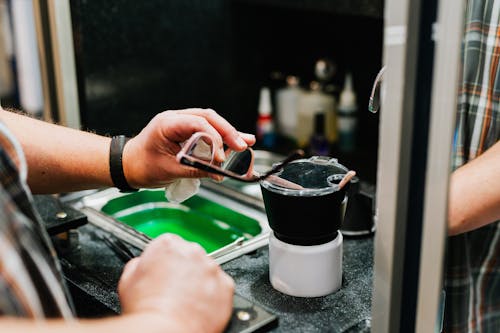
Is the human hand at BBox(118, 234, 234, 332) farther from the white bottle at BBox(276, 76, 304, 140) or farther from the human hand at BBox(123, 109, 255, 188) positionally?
the white bottle at BBox(276, 76, 304, 140)

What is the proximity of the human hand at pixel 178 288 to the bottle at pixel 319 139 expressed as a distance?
1.36m

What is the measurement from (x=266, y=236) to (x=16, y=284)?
794 millimetres

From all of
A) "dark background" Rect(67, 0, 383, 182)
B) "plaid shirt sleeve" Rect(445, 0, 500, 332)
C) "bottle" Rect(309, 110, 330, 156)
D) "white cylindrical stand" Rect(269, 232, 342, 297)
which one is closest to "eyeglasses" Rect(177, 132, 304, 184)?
"white cylindrical stand" Rect(269, 232, 342, 297)

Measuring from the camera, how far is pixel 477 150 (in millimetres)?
1354

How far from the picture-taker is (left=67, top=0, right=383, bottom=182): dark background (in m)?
1.81

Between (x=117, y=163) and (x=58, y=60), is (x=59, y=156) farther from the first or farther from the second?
(x=58, y=60)

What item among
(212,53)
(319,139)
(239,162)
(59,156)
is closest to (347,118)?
(319,139)

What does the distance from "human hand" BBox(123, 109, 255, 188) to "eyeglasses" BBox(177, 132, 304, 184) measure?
27 millimetres

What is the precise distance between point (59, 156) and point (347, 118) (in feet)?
3.95

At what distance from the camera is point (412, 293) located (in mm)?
903

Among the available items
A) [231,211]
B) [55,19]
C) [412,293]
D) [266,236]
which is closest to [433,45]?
[412,293]

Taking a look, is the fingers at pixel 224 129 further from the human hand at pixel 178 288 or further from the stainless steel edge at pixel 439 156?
the stainless steel edge at pixel 439 156

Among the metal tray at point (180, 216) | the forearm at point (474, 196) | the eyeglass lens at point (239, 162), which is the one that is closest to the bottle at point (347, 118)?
the metal tray at point (180, 216)

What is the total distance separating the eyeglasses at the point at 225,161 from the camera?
99 centimetres
